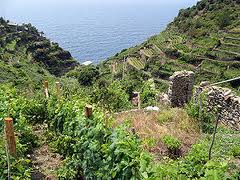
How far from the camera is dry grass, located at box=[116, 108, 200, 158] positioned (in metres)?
10.6

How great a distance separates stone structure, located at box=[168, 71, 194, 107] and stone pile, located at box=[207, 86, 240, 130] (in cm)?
261

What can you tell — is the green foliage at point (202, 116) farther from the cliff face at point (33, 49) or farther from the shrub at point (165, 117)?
the cliff face at point (33, 49)

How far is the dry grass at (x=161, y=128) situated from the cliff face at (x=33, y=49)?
60510 millimetres

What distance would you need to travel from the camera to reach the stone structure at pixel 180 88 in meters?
18.2

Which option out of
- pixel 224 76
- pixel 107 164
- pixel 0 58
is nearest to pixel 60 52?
pixel 0 58

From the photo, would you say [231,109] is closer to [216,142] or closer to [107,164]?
[216,142]

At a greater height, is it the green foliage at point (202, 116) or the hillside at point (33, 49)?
the green foliage at point (202, 116)

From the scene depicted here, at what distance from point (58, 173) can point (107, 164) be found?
2.03 m

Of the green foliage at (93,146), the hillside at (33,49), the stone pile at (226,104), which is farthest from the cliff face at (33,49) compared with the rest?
the green foliage at (93,146)

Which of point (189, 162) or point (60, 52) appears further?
point (60, 52)

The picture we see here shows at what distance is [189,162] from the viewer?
7055 mm

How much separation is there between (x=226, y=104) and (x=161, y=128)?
4082mm

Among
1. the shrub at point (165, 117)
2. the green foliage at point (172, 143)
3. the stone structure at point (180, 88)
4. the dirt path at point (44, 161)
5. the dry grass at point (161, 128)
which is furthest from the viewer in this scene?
the stone structure at point (180, 88)

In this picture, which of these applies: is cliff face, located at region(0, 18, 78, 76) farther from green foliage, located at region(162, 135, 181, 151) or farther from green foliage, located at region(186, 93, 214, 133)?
green foliage, located at region(162, 135, 181, 151)
